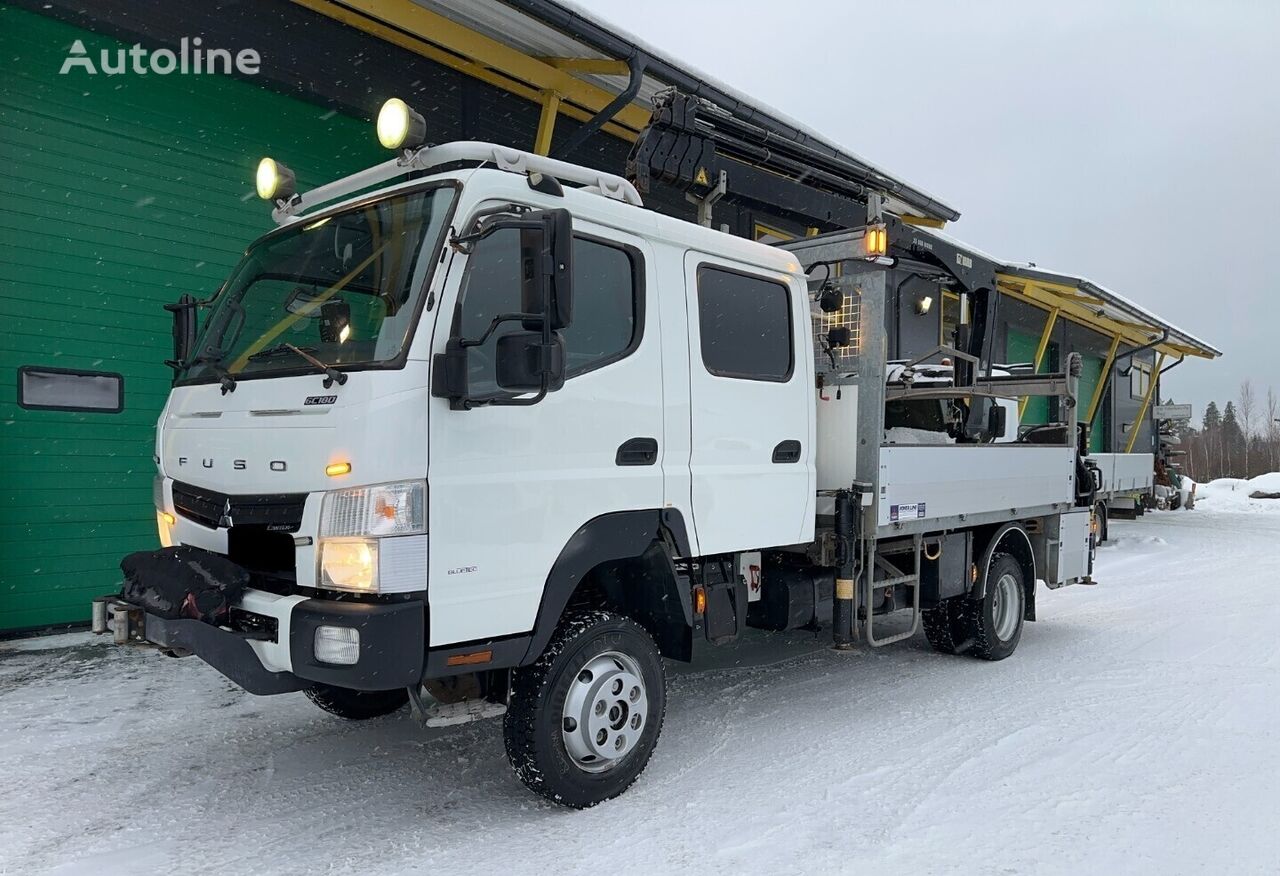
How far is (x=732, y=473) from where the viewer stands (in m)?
4.46

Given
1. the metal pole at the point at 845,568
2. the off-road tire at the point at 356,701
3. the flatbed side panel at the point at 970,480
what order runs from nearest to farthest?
the off-road tire at the point at 356,701 < the metal pole at the point at 845,568 < the flatbed side panel at the point at 970,480

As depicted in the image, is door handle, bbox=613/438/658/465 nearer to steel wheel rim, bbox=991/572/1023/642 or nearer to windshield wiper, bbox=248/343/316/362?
windshield wiper, bbox=248/343/316/362

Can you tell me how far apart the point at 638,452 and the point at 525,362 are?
96 centimetres

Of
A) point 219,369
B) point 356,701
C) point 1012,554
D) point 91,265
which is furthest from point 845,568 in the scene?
point 91,265

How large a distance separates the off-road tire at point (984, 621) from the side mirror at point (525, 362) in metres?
4.53

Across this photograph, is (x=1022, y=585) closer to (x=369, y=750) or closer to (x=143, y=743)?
(x=369, y=750)

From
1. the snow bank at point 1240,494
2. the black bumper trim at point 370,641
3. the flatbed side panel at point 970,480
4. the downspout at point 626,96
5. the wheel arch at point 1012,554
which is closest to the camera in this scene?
the black bumper trim at point 370,641

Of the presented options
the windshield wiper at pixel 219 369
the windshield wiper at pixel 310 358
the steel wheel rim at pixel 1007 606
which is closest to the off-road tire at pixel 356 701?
the windshield wiper at pixel 219 369

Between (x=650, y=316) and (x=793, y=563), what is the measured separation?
190 cm

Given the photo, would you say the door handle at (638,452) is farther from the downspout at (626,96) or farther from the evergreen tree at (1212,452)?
the evergreen tree at (1212,452)

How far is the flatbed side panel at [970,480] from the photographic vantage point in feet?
17.4

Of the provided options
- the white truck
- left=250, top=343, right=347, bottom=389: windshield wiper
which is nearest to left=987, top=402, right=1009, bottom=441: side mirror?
the white truck

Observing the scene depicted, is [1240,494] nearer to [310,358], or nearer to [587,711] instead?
[587,711]

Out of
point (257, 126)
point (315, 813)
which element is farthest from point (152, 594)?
point (257, 126)
